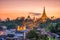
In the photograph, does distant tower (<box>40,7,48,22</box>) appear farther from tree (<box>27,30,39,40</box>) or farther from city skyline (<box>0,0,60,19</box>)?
tree (<box>27,30,39,40</box>)

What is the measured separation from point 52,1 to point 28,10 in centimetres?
42

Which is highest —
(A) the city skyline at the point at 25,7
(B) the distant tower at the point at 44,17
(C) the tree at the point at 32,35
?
(A) the city skyline at the point at 25,7

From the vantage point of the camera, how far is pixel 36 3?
2.36 meters

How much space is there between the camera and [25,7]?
2.35 m

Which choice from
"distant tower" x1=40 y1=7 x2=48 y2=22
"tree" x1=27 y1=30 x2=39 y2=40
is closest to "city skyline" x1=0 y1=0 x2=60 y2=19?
"distant tower" x1=40 y1=7 x2=48 y2=22

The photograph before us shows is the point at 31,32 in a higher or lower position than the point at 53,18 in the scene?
lower

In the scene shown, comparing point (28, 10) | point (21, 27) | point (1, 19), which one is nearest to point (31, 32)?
point (21, 27)

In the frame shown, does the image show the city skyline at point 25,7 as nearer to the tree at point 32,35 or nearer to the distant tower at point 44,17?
the distant tower at point 44,17

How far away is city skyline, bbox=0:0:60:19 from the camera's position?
233 cm

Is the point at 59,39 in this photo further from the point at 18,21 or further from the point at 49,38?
the point at 18,21

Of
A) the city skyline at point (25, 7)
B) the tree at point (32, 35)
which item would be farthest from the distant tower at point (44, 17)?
the tree at point (32, 35)

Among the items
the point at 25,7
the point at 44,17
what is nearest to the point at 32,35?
the point at 44,17

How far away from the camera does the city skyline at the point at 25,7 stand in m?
2.33

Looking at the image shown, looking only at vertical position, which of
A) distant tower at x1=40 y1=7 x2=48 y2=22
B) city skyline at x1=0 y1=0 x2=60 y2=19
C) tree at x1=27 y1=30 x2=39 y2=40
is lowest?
tree at x1=27 y1=30 x2=39 y2=40
